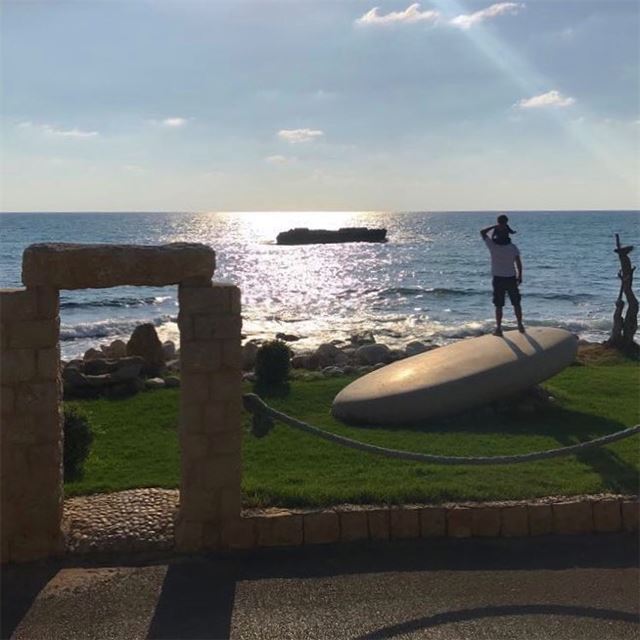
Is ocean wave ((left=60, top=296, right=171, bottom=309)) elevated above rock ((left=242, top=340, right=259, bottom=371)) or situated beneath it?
situated beneath

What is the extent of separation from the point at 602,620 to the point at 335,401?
5.39 meters

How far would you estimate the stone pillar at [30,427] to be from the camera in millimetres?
5773

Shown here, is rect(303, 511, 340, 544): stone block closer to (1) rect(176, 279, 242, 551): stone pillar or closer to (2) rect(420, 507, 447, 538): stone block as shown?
(1) rect(176, 279, 242, 551): stone pillar

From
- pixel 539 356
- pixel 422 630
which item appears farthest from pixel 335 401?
pixel 422 630

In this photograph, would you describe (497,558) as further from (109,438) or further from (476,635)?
(109,438)

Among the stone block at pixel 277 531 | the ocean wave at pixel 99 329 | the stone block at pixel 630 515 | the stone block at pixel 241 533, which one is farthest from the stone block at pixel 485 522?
the ocean wave at pixel 99 329

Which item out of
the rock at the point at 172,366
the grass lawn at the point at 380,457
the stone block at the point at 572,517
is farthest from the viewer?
the rock at the point at 172,366

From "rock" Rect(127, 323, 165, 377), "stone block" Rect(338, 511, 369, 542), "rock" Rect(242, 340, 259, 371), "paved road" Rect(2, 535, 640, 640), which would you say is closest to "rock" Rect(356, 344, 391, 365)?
"rock" Rect(242, 340, 259, 371)

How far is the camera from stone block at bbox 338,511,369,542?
6250mm

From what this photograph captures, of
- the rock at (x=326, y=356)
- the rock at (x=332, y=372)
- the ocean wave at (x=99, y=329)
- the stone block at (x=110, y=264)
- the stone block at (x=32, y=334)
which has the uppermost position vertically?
the stone block at (x=110, y=264)

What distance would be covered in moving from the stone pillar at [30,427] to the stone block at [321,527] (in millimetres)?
1907

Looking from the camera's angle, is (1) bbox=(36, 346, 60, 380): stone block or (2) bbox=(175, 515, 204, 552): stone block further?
(2) bbox=(175, 515, 204, 552): stone block

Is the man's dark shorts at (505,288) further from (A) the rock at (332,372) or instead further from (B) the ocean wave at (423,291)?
(B) the ocean wave at (423,291)

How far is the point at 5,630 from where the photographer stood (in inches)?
197
